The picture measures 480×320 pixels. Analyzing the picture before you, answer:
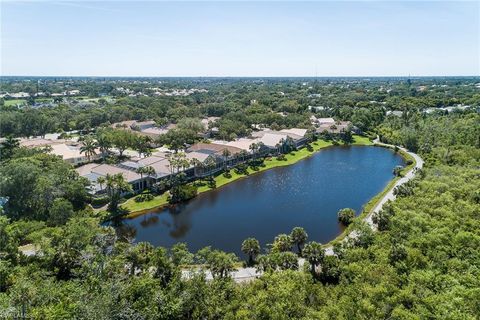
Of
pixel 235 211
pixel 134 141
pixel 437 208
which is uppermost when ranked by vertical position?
pixel 134 141

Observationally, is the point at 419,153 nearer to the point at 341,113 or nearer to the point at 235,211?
the point at 341,113

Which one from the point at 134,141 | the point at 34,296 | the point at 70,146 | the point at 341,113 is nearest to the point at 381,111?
the point at 341,113

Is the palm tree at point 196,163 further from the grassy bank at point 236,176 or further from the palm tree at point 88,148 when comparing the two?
the palm tree at point 88,148

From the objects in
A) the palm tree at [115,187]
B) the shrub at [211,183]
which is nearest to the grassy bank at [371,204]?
the shrub at [211,183]

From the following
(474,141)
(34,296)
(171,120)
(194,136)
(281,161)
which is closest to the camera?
(34,296)

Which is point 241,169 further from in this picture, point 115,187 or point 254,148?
point 115,187

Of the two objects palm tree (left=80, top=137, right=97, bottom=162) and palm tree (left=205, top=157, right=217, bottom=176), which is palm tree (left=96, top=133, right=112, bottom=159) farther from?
palm tree (left=205, top=157, right=217, bottom=176)
